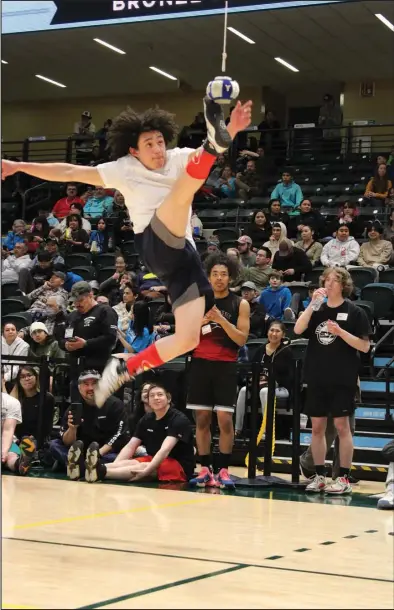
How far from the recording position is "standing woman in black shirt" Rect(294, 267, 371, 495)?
7.91 meters

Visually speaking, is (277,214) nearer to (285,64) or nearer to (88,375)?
(88,375)

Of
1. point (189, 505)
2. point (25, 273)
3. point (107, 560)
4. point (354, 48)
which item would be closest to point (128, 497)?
point (189, 505)

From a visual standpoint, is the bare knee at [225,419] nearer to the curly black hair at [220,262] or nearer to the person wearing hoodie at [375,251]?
the curly black hair at [220,262]

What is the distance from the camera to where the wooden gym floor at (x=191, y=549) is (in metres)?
4.09

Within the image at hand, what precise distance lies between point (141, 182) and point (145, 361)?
1.03m

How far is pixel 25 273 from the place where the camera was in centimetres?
1438

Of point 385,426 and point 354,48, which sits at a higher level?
point 354,48

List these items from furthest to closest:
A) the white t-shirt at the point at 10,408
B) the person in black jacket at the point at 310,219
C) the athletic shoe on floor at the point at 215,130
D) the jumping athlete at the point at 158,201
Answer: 1. the person in black jacket at the point at 310,219
2. the white t-shirt at the point at 10,408
3. the jumping athlete at the point at 158,201
4. the athletic shoe on floor at the point at 215,130

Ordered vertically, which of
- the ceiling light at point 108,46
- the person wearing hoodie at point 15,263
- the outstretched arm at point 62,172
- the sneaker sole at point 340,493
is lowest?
the sneaker sole at point 340,493

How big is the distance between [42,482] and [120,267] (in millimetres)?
5638

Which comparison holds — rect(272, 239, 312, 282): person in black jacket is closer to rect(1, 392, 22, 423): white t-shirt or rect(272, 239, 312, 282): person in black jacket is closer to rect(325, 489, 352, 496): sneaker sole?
rect(1, 392, 22, 423): white t-shirt

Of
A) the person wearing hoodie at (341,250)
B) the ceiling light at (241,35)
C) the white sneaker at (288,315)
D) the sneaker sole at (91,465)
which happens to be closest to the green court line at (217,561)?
the sneaker sole at (91,465)

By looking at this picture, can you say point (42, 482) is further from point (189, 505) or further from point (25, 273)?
point (25, 273)

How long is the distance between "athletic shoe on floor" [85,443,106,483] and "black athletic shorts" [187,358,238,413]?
0.90 meters
